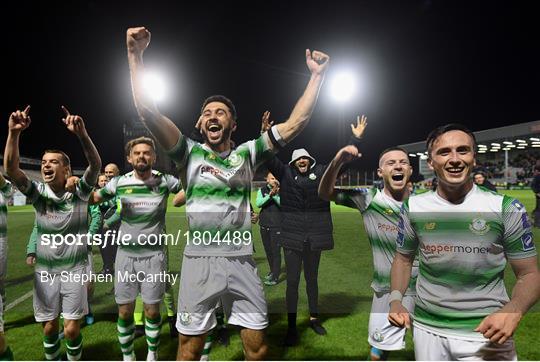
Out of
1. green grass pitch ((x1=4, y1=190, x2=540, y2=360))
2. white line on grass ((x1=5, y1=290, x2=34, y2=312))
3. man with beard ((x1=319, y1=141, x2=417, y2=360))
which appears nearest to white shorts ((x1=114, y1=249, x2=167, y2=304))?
green grass pitch ((x1=4, y1=190, x2=540, y2=360))

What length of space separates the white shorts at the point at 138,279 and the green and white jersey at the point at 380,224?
77.9 inches

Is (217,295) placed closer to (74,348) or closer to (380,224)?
(380,224)

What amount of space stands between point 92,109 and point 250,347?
2327 centimetres

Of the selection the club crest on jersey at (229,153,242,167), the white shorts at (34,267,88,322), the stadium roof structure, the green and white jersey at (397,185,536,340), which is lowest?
the white shorts at (34,267,88,322)

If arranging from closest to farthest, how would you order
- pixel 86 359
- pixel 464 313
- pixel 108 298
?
pixel 464 313
pixel 86 359
pixel 108 298

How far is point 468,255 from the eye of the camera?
2.05 metres

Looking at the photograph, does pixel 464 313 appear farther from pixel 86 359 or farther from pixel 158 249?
pixel 86 359

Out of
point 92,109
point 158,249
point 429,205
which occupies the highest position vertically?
point 92,109

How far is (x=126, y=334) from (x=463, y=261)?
302 cm

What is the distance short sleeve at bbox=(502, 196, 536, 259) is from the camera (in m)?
1.95

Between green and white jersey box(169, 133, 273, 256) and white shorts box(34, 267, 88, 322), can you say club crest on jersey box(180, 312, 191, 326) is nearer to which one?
green and white jersey box(169, 133, 273, 256)

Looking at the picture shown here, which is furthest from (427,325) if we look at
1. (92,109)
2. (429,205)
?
(92,109)

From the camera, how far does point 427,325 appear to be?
212 cm

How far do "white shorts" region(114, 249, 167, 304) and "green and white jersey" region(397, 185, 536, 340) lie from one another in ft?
8.19
